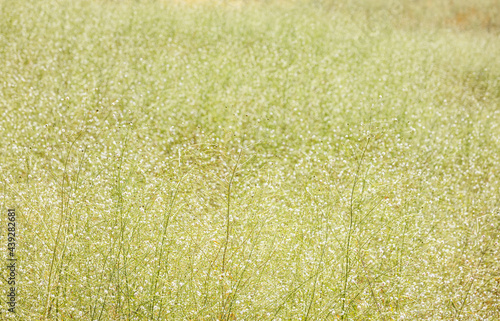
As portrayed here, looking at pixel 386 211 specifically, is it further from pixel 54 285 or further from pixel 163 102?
pixel 163 102

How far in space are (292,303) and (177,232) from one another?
4.66 ft

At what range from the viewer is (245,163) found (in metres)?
5.34

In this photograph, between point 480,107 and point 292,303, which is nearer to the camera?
point 292,303

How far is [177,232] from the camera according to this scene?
419cm

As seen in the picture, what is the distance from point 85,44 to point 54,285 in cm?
744

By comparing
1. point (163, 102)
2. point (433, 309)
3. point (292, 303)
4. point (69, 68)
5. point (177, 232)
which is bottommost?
point (433, 309)

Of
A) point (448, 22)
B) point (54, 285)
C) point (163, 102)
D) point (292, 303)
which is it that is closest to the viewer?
point (54, 285)

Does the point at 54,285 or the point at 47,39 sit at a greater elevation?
the point at 47,39

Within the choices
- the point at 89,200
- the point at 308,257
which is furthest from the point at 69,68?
the point at 308,257

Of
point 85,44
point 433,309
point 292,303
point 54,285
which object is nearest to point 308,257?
point 292,303

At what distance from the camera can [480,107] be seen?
880cm

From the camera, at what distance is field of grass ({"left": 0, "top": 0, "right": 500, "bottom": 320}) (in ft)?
12.0

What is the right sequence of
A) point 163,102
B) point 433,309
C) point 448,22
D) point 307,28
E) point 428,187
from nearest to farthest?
point 433,309
point 428,187
point 163,102
point 307,28
point 448,22

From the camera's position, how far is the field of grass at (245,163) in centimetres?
366
